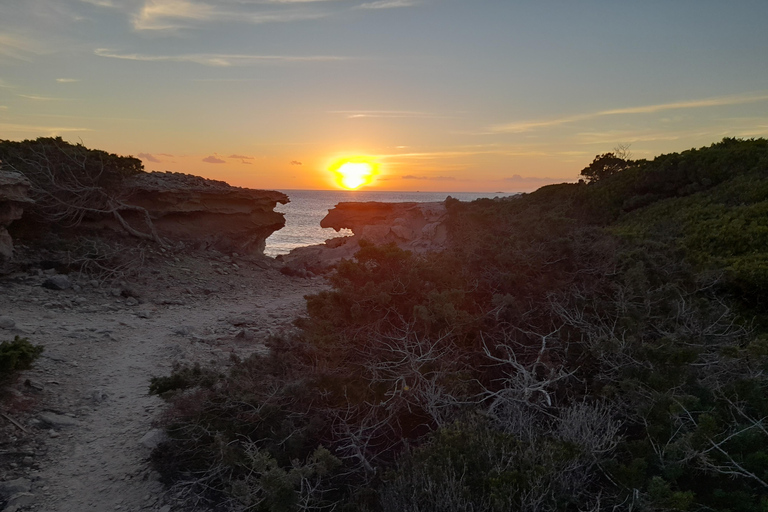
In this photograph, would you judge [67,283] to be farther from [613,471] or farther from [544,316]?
[613,471]

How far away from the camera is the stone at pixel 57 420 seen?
5551mm

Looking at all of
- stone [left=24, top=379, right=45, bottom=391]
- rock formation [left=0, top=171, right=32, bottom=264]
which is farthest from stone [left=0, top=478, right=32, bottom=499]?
rock formation [left=0, top=171, right=32, bottom=264]

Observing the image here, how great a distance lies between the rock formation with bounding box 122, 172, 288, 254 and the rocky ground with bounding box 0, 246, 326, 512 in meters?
1.30

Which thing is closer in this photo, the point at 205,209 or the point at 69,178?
the point at 69,178

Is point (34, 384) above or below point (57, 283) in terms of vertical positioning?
below

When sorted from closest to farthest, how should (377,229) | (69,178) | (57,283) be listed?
(57,283) → (69,178) → (377,229)

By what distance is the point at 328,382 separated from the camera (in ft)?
16.2

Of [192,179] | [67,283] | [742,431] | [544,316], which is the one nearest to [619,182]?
[544,316]

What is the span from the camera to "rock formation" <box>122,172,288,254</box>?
14961 mm

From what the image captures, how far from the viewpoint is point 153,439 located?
209 inches

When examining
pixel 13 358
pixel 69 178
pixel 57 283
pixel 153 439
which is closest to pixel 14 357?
pixel 13 358

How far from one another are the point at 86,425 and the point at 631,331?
21.5 ft

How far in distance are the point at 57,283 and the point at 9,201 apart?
2124 millimetres

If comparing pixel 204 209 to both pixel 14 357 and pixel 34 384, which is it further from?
pixel 14 357
